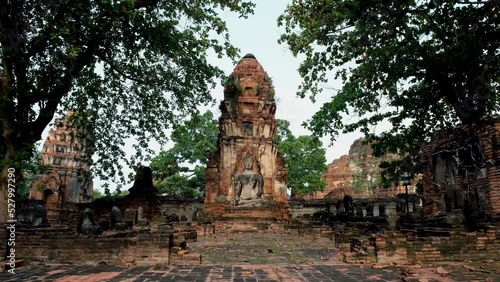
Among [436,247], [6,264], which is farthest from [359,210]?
[6,264]

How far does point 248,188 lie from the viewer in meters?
19.3

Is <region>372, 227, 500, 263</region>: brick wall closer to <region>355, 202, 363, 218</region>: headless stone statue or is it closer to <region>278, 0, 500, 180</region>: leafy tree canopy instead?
<region>278, 0, 500, 180</region>: leafy tree canopy

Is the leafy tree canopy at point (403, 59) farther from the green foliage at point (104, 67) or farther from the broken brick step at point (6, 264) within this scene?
the broken brick step at point (6, 264)

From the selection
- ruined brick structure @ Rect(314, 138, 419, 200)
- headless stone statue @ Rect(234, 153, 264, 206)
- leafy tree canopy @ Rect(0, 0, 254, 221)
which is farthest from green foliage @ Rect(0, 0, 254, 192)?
ruined brick structure @ Rect(314, 138, 419, 200)

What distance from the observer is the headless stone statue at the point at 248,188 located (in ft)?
62.5

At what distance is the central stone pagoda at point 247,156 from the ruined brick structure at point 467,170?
24.0 ft

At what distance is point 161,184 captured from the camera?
113 feet

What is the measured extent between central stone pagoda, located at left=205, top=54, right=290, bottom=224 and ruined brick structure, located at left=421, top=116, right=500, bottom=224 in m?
7.31

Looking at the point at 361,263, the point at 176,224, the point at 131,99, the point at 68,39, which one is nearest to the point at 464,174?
the point at 361,263

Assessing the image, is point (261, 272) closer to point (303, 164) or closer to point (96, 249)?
point (96, 249)

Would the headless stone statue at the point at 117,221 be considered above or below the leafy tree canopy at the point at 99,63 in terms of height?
below

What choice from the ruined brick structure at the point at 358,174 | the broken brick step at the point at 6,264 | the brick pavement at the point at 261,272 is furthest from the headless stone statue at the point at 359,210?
the ruined brick structure at the point at 358,174

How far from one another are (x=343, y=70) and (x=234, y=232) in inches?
321

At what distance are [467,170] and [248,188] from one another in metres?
10.1
